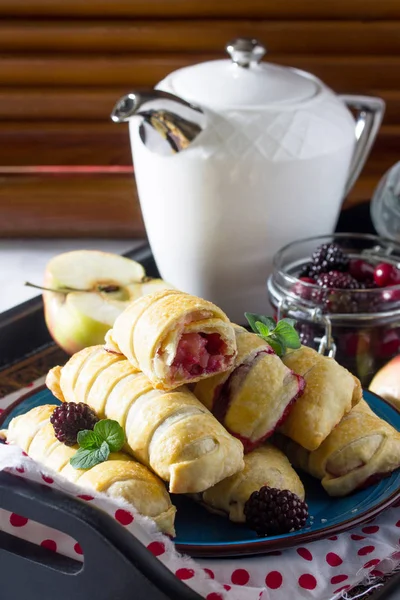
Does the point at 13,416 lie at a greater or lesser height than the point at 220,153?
lesser

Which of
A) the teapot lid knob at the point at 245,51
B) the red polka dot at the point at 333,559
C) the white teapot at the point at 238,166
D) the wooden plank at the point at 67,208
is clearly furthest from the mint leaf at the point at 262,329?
the wooden plank at the point at 67,208

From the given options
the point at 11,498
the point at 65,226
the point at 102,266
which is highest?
the point at 11,498

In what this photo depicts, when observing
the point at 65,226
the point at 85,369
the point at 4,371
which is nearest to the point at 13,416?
the point at 85,369

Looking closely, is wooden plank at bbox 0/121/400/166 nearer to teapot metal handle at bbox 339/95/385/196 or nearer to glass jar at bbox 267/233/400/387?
teapot metal handle at bbox 339/95/385/196

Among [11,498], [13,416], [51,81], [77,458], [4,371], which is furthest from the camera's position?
[51,81]

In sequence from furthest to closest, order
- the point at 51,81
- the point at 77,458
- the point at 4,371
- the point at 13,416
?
the point at 51,81, the point at 4,371, the point at 13,416, the point at 77,458

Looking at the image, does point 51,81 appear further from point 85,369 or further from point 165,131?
point 85,369

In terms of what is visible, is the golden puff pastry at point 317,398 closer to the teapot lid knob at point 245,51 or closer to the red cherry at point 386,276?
the red cherry at point 386,276

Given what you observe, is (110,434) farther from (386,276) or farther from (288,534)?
(386,276)

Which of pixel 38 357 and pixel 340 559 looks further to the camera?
pixel 38 357
